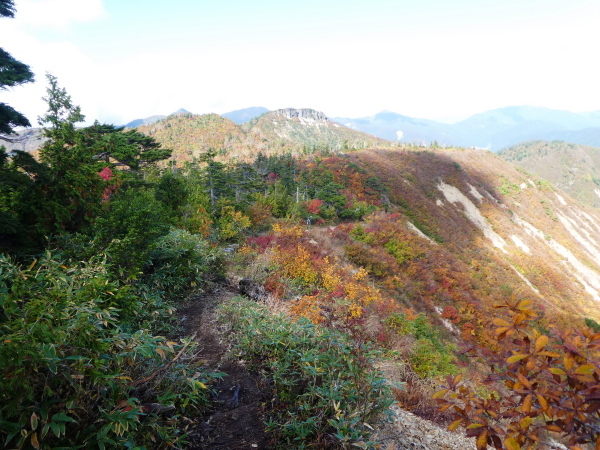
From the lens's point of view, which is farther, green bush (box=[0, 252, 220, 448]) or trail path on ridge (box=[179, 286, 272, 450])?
trail path on ridge (box=[179, 286, 272, 450])

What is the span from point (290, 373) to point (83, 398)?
8.23 feet

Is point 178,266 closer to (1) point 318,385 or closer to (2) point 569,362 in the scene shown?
(1) point 318,385

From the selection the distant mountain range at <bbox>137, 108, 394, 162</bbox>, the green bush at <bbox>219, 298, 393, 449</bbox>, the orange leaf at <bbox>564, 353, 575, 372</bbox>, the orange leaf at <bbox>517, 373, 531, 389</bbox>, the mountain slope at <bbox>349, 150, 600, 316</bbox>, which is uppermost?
the distant mountain range at <bbox>137, 108, 394, 162</bbox>

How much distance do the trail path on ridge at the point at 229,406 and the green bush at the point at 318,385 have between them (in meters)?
0.20

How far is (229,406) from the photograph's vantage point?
3.83 metres

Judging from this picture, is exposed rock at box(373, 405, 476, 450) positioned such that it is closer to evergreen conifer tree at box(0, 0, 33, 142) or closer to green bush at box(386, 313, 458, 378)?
green bush at box(386, 313, 458, 378)

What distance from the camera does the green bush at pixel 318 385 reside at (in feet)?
10.4

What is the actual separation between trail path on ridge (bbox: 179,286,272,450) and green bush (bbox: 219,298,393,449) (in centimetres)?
20

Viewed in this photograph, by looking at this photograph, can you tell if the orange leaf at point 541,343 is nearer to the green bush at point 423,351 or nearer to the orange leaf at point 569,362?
the orange leaf at point 569,362

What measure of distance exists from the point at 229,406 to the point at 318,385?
1166 mm

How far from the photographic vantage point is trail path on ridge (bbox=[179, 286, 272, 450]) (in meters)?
3.28

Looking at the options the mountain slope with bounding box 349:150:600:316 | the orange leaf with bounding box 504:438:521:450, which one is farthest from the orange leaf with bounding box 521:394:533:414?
the mountain slope with bounding box 349:150:600:316

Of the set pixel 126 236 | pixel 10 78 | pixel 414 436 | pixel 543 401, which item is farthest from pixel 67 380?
pixel 10 78

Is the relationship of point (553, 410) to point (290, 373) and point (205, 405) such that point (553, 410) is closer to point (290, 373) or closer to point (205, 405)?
point (290, 373)
